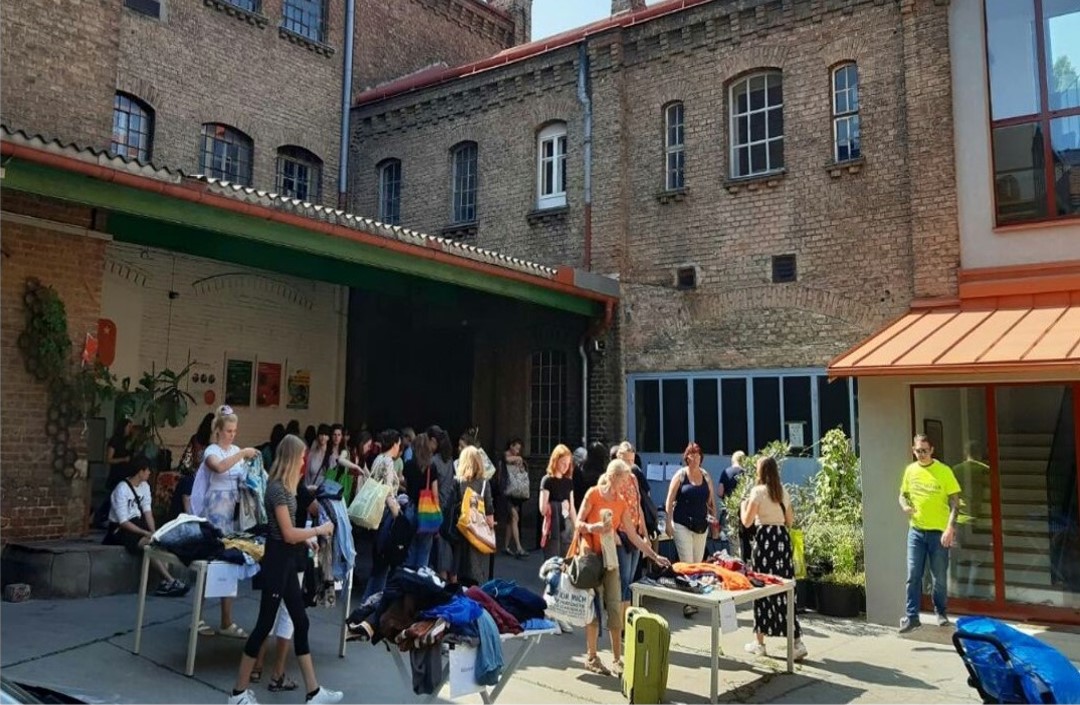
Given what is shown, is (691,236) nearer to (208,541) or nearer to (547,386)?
(547,386)

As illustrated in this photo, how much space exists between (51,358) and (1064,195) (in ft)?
38.6

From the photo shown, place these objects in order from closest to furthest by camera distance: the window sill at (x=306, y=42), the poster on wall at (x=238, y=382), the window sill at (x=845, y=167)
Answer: the window sill at (x=845, y=167), the poster on wall at (x=238, y=382), the window sill at (x=306, y=42)

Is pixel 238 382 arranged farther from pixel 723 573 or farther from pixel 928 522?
pixel 928 522

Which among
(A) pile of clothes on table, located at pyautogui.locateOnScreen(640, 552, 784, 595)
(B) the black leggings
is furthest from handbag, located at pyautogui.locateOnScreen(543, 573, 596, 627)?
(B) the black leggings

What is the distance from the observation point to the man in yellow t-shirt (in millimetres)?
8305

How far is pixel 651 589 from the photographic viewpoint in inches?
246

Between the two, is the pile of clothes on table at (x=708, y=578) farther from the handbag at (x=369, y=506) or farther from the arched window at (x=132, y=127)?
the arched window at (x=132, y=127)

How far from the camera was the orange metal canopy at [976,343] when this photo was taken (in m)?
8.18

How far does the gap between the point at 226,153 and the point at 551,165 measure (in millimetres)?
6496

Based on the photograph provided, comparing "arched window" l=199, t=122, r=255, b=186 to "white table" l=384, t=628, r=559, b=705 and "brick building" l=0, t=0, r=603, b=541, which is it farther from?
"white table" l=384, t=628, r=559, b=705

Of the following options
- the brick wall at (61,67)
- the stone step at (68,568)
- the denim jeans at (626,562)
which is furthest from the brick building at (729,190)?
the stone step at (68,568)

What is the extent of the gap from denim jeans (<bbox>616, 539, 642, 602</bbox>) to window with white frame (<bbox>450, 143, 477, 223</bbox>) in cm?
1079

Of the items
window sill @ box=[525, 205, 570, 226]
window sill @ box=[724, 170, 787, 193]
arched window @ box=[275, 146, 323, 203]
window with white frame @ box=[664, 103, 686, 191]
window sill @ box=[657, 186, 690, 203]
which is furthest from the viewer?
arched window @ box=[275, 146, 323, 203]

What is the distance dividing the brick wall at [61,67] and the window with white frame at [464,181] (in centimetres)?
790
